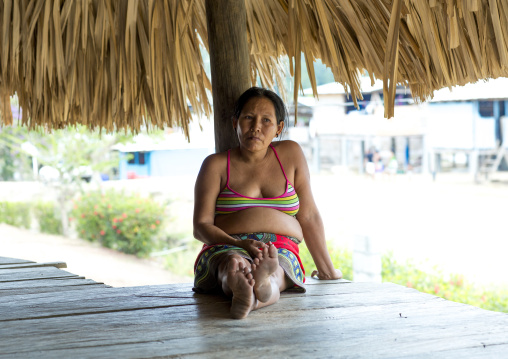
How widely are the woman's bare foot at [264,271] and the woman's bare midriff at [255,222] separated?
13.2 inches

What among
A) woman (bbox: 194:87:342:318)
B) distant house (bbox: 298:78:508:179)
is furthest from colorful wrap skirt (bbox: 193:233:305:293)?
distant house (bbox: 298:78:508:179)

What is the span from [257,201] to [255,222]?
78 mm

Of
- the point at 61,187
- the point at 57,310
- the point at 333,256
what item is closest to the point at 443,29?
the point at 57,310

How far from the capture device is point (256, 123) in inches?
79.3

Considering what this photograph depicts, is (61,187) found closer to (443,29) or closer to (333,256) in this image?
Answer: (333,256)

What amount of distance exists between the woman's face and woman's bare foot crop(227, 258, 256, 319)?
535 mm

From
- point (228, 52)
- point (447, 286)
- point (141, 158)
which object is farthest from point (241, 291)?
point (141, 158)

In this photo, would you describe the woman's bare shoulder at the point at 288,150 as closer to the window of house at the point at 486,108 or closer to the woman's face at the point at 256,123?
the woman's face at the point at 256,123

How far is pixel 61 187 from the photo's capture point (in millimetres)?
9648

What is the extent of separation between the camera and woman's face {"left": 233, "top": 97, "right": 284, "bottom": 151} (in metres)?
2.01

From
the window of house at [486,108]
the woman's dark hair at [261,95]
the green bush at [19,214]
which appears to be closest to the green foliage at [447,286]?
the window of house at [486,108]

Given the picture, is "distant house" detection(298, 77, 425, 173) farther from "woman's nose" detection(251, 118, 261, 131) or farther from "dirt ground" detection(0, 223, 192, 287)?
"woman's nose" detection(251, 118, 261, 131)

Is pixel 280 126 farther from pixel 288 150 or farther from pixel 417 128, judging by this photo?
pixel 417 128

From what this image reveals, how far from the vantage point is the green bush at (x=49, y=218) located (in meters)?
9.87
